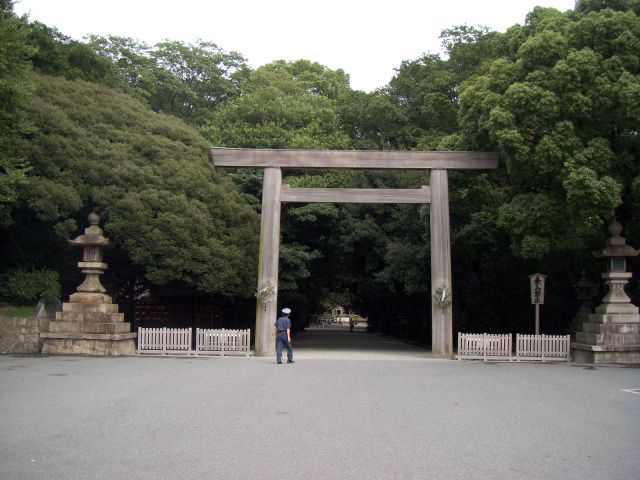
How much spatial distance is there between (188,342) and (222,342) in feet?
3.41

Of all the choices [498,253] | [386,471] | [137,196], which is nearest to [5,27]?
[137,196]

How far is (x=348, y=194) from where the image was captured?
21.9 metres

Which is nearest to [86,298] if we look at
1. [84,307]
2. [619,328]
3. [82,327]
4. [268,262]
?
[84,307]

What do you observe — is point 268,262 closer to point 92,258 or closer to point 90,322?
point 92,258

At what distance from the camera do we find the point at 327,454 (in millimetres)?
6680

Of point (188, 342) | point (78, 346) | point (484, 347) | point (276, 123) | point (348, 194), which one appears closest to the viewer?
point (78, 346)

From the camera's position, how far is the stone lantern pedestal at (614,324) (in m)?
17.9

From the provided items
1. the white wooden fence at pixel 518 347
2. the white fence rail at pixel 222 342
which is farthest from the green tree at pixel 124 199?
the white wooden fence at pixel 518 347

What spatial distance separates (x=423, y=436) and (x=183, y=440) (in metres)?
2.73

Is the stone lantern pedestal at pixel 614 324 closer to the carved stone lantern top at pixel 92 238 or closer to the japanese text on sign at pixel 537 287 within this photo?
the japanese text on sign at pixel 537 287

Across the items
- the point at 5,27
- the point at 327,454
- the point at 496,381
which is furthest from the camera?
the point at 5,27

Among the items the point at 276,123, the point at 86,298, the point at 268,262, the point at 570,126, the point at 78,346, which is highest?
the point at 276,123

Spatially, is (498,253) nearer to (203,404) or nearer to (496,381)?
(496,381)

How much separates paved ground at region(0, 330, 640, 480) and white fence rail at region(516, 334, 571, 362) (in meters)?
5.14
